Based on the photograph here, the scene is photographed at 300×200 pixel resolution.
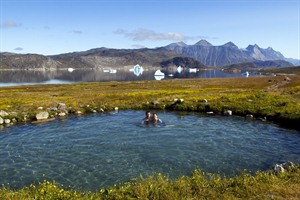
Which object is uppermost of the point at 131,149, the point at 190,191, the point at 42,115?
the point at 42,115

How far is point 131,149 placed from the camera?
27344 millimetres

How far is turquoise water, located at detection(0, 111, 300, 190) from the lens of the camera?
861 inches

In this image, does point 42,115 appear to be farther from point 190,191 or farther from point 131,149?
point 190,191

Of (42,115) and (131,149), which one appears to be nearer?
(131,149)

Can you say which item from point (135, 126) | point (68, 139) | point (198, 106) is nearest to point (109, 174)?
point (68, 139)

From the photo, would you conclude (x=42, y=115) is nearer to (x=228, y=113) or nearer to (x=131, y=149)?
(x=131, y=149)

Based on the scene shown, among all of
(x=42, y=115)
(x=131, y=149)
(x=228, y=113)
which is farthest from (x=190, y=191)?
(x=42, y=115)

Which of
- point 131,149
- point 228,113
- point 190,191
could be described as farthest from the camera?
point 228,113

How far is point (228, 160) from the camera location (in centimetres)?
2438

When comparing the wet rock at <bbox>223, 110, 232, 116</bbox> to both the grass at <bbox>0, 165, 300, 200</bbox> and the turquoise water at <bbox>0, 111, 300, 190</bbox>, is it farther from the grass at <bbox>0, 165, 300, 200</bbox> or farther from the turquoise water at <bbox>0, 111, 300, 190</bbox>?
the grass at <bbox>0, 165, 300, 200</bbox>

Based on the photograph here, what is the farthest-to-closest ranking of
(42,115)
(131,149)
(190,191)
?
(42,115) < (131,149) < (190,191)

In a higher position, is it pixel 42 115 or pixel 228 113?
pixel 42 115

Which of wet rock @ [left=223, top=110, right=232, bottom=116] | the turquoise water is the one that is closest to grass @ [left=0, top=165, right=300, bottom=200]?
the turquoise water

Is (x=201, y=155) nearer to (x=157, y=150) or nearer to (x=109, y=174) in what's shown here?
(x=157, y=150)
